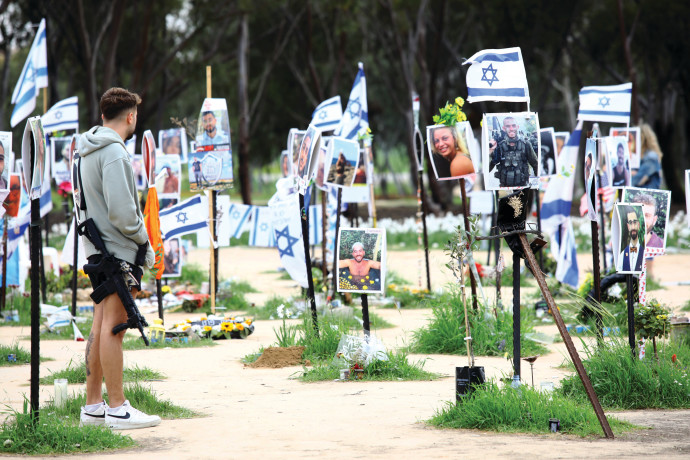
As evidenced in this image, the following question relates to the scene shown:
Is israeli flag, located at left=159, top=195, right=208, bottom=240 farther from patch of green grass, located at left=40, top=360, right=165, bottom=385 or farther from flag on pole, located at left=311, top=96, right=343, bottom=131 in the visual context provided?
patch of green grass, located at left=40, top=360, right=165, bottom=385

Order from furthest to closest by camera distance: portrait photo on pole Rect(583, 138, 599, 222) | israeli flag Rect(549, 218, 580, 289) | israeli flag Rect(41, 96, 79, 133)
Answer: israeli flag Rect(41, 96, 79, 133) → israeli flag Rect(549, 218, 580, 289) → portrait photo on pole Rect(583, 138, 599, 222)

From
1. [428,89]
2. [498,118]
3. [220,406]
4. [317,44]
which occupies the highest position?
[317,44]

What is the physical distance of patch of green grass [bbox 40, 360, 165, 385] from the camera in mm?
6984

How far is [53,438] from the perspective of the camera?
16.3ft

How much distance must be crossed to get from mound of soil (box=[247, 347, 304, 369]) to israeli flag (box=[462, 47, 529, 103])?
297 centimetres

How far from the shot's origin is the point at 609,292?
31.8 feet

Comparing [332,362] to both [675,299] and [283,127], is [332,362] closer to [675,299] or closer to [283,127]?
[675,299]

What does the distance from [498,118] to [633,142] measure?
885 centimetres

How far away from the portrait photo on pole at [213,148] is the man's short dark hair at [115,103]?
173 inches

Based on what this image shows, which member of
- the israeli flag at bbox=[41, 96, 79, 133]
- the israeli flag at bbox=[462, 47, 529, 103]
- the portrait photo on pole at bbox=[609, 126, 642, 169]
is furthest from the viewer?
the portrait photo on pole at bbox=[609, 126, 642, 169]

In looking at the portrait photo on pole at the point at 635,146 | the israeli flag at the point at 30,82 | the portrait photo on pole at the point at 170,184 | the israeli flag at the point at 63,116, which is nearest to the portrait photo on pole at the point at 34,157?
the portrait photo on pole at the point at 170,184

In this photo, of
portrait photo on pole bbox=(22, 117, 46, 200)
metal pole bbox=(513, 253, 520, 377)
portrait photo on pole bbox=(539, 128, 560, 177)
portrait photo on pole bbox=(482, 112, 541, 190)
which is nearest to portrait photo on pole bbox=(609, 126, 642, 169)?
portrait photo on pole bbox=(539, 128, 560, 177)

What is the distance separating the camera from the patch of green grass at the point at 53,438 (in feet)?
16.2

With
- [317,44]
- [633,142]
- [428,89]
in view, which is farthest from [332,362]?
[317,44]
